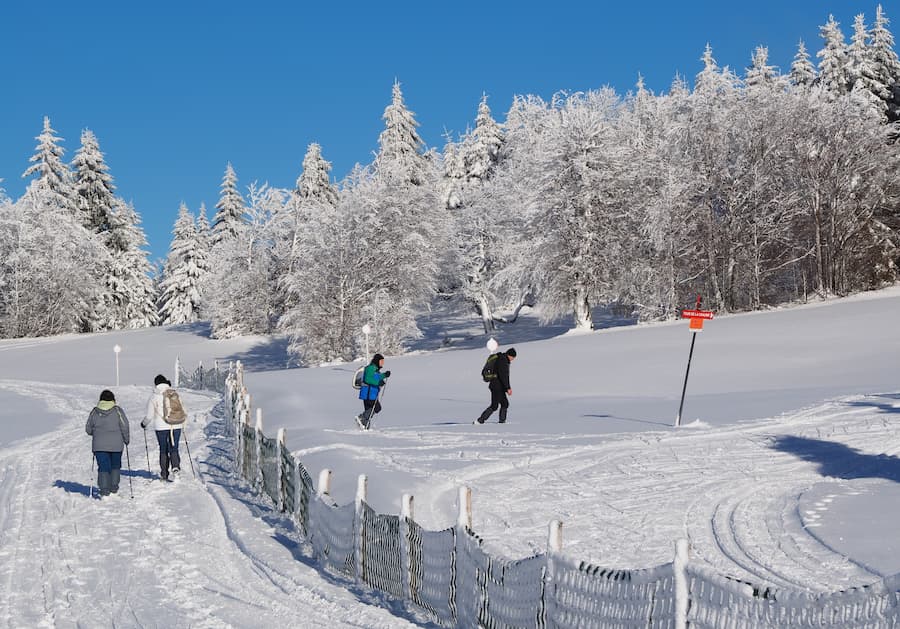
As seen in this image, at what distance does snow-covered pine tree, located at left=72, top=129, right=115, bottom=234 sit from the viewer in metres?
76.8

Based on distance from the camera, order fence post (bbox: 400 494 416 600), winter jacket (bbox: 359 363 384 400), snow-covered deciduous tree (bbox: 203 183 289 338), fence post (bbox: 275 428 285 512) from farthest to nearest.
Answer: snow-covered deciduous tree (bbox: 203 183 289 338) → winter jacket (bbox: 359 363 384 400) → fence post (bbox: 275 428 285 512) → fence post (bbox: 400 494 416 600)

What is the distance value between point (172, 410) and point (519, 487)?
634 cm

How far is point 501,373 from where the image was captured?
19062 mm

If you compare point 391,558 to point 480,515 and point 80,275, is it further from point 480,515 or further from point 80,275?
point 80,275

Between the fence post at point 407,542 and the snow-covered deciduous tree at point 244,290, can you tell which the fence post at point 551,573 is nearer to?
the fence post at point 407,542

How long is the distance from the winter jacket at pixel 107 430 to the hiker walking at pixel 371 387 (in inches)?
224

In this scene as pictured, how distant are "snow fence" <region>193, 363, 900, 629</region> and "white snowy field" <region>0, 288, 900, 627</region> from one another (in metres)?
0.27

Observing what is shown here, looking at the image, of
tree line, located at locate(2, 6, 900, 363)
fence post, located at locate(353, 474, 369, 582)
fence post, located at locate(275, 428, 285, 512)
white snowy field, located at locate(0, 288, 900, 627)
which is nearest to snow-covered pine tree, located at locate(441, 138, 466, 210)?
tree line, located at locate(2, 6, 900, 363)

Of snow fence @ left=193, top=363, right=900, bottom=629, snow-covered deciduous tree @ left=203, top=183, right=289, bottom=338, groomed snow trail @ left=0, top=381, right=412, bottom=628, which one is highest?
snow-covered deciduous tree @ left=203, top=183, right=289, bottom=338

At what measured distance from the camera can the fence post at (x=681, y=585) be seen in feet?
15.3

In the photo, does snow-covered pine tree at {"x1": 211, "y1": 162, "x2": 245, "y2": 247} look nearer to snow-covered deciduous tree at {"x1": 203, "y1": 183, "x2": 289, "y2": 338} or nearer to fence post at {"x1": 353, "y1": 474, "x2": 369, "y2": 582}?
snow-covered deciduous tree at {"x1": 203, "y1": 183, "x2": 289, "y2": 338}

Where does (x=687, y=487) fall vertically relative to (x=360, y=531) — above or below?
below

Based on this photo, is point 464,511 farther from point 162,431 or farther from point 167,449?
point 162,431

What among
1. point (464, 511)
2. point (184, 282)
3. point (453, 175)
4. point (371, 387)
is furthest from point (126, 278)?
point (464, 511)
